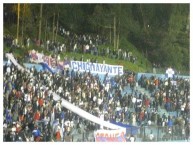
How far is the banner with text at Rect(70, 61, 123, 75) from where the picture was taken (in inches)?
299

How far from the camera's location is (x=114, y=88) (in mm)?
7664

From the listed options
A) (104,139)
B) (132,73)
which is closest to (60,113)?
(104,139)

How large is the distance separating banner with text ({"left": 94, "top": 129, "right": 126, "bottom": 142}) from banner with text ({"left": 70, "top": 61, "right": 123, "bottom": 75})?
0.88 meters

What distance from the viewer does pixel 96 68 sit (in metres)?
7.62

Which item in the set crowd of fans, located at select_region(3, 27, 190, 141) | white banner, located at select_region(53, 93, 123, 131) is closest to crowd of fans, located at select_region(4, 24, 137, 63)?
crowd of fans, located at select_region(3, 27, 190, 141)

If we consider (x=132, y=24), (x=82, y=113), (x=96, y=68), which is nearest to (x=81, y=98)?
(x=82, y=113)

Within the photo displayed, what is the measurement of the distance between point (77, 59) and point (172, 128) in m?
1.77

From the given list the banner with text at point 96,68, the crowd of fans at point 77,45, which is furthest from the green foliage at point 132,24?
the banner with text at point 96,68

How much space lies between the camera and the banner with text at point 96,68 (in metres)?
7.60

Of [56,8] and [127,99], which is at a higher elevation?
[56,8]

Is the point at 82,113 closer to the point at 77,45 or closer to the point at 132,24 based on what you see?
the point at 77,45

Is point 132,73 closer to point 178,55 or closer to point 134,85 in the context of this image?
point 134,85

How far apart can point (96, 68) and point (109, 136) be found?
3.38 ft

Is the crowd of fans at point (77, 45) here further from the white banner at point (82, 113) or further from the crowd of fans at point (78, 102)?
the white banner at point (82, 113)
